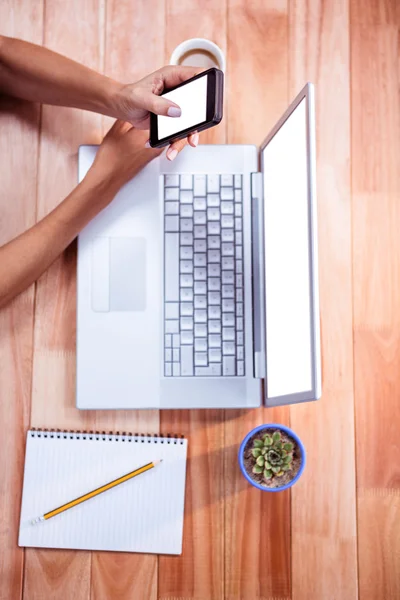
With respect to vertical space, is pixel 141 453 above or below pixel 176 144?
below

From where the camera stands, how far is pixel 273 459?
2.97ft

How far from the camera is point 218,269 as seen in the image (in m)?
0.91

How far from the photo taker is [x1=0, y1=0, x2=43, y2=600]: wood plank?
961mm

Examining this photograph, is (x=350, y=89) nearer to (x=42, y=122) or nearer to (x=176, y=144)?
(x=176, y=144)

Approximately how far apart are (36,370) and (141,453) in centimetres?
24

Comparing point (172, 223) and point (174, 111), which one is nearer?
point (174, 111)

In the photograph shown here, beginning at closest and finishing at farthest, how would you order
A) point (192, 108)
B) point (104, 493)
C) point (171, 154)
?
point (192, 108), point (171, 154), point (104, 493)

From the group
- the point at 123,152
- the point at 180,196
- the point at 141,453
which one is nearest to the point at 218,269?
the point at 180,196

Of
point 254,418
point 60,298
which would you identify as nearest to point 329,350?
point 254,418

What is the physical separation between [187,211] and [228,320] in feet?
0.63

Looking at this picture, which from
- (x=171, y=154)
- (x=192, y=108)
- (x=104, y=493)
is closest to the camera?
(x=192, y=108)

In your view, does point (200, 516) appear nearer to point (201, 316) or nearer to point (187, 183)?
point (201, 316)

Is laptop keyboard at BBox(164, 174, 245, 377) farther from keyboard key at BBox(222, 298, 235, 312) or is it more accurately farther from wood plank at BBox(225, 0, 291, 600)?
wood plank at BBox(225, 0, 291, 600)

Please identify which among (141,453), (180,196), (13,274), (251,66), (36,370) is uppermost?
(251,66)
